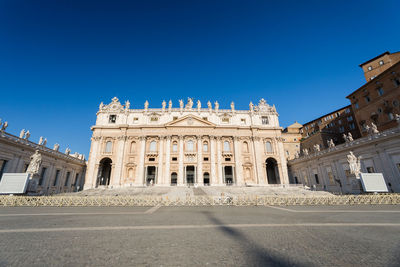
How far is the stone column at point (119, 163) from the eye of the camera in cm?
3434

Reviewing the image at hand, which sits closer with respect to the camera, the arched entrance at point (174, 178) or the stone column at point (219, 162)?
the stone column at point (219, 162)

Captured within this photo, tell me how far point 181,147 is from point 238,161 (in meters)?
13.1

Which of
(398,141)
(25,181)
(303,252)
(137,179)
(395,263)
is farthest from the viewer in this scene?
(137,179)

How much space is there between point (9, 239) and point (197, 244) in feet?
16.6

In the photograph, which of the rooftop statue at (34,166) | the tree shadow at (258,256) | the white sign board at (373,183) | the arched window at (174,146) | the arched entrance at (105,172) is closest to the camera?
the tree shadow at (258,256)

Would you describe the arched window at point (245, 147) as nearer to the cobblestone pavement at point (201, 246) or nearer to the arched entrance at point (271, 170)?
the arched entrance at point (271, 170)

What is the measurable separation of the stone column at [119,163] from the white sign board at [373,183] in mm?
37716

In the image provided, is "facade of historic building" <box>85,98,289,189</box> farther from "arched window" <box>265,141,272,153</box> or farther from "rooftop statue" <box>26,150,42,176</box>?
"rooftop statue" <box>26,150,42,176</box>

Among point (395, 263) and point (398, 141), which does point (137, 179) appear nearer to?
point (395, 263)

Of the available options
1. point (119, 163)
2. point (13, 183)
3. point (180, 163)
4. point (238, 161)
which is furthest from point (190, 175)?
point (13, 183)

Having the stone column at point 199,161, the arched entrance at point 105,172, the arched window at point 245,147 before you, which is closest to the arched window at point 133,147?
the arched entrance at point 105,172

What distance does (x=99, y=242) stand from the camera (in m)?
4.36

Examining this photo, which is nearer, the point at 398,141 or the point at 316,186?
the point at 398,141

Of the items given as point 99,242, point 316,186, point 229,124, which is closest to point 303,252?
point 99,242
